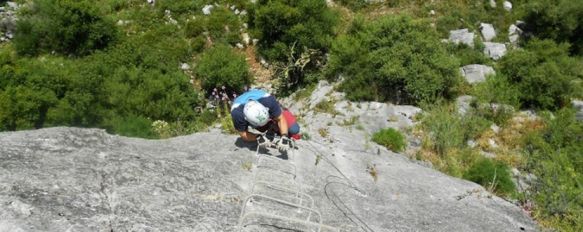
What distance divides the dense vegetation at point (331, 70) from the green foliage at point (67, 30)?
56 mm

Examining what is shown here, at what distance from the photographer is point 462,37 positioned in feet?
59.3

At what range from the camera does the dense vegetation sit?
42.4 feet

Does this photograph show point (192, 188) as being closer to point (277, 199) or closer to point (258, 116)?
point (277, 199)

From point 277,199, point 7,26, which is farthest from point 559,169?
point 7,26

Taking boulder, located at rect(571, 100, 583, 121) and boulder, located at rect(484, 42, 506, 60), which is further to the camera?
boulder, located at rect(484, 42, 506, 60)

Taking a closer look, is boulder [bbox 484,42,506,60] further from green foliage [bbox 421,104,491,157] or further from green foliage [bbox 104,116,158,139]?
green foliage [bbox 104,116,158,139]

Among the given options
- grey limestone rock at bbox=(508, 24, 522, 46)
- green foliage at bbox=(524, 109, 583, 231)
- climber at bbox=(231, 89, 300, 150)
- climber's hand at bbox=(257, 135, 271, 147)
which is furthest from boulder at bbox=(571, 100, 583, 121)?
climber's hand at bbox=(257, 135, 271, 147)

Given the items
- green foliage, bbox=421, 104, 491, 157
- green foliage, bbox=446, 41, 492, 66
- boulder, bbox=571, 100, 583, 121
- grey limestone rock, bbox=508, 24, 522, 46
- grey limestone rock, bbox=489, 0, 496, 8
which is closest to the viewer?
green foliage, bbox=421, 104, 491, 157

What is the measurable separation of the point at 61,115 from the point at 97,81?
71.7 inches

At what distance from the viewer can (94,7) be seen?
19.8 metres

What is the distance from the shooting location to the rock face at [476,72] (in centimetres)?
1582

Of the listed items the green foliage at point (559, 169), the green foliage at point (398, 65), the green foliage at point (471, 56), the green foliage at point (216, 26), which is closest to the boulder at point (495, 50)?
the green foliage at point (471, 56)

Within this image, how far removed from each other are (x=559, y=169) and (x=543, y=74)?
452 centimetres

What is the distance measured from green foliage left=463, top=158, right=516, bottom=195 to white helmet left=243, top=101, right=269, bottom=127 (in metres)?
5.14
